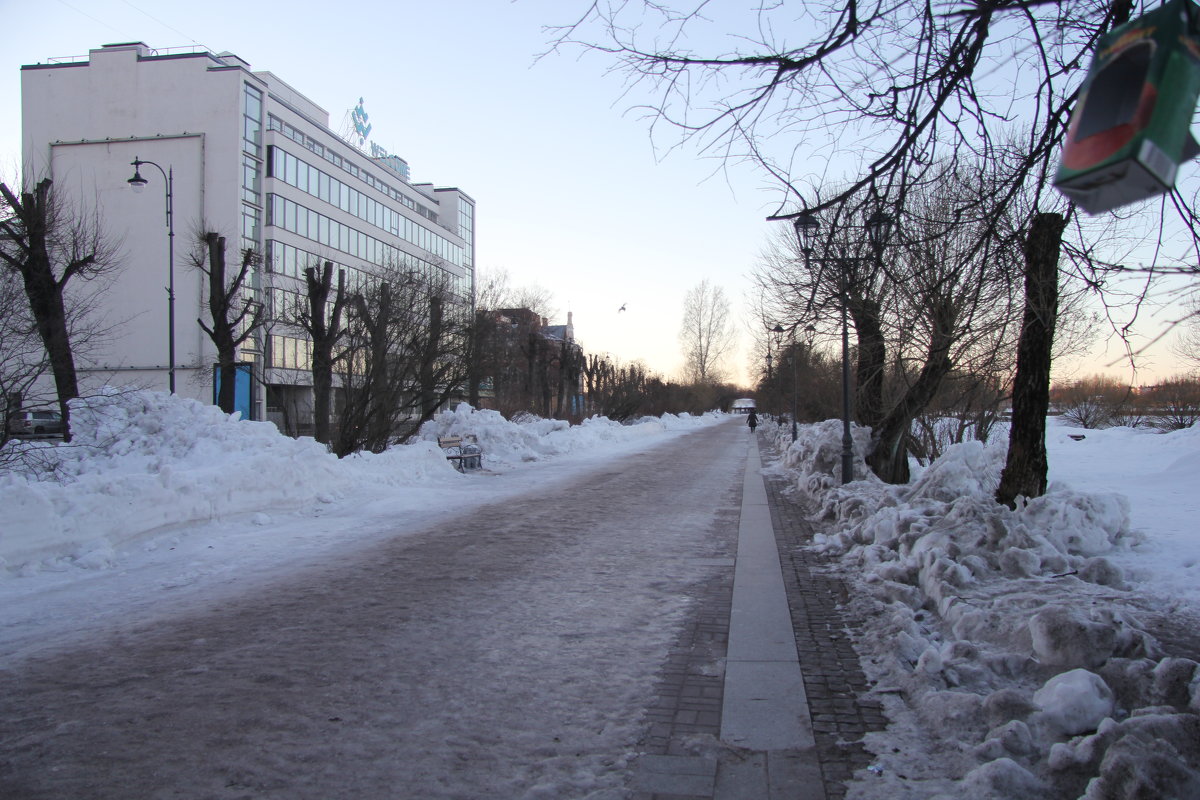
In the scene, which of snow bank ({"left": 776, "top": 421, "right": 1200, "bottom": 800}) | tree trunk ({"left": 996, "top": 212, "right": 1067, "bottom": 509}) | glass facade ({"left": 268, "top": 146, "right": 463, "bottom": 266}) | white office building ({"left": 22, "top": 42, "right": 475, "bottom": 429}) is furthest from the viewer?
glass facade ({"left": 268, "top": 146, "right": 463, "bottom": 266})

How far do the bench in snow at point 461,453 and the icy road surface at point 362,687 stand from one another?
1161cm

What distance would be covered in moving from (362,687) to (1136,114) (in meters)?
4.52

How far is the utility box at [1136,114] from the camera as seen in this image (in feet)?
5.72

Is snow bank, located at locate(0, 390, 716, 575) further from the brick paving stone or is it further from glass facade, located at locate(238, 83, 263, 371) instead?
glass facade, located at locate(238, 83, 263, 371)

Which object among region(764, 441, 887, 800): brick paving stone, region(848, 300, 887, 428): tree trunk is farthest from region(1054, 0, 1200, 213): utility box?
region(848, 300, 887, 428): tree trunk

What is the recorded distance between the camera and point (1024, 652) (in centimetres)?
452

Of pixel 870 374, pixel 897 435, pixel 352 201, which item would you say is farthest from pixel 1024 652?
pixel 352 201

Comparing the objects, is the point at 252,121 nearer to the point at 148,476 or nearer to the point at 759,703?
the point at 148,476

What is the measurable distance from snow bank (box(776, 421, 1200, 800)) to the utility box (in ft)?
7.75

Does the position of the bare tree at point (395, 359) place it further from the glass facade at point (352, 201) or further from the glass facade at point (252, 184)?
the glass facade at point (252, 184)

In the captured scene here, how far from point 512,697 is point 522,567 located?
3.78 metres

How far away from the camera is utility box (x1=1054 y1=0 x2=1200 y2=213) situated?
5.72 feet

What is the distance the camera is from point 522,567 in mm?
8266

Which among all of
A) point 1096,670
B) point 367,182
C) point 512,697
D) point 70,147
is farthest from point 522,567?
point 367,182
